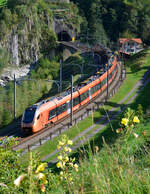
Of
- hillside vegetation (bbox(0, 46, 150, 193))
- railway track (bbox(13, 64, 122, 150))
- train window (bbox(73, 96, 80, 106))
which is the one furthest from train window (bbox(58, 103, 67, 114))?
hillside vegetation (bbox(0, 46, 150, 193))

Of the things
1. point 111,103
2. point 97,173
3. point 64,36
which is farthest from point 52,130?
point 64,36

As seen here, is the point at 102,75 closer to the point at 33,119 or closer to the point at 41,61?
the point at 33,119

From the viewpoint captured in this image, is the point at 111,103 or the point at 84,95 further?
the point at 111,103

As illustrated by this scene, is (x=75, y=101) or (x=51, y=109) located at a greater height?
(x=51, y=109)

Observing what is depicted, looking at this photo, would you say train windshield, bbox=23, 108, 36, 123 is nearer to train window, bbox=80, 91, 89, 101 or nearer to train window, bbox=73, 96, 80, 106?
train window, bbox=73, 96, 80, 106

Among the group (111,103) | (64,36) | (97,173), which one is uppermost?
(64,36)

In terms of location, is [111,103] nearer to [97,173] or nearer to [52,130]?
[52,130]

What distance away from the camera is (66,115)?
84.7 feet

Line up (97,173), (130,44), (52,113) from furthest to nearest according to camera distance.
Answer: (130,44), (52,113), (97,173)

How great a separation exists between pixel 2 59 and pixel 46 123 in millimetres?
31656

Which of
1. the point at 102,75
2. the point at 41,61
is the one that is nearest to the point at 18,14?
the point at 41,61

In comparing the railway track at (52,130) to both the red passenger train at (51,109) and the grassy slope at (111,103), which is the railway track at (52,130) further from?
the grassy slope at (111,103)

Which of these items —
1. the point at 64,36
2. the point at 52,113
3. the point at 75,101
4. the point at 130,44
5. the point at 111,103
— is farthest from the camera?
the point at 64,36

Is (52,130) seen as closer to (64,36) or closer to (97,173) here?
(97,173)
